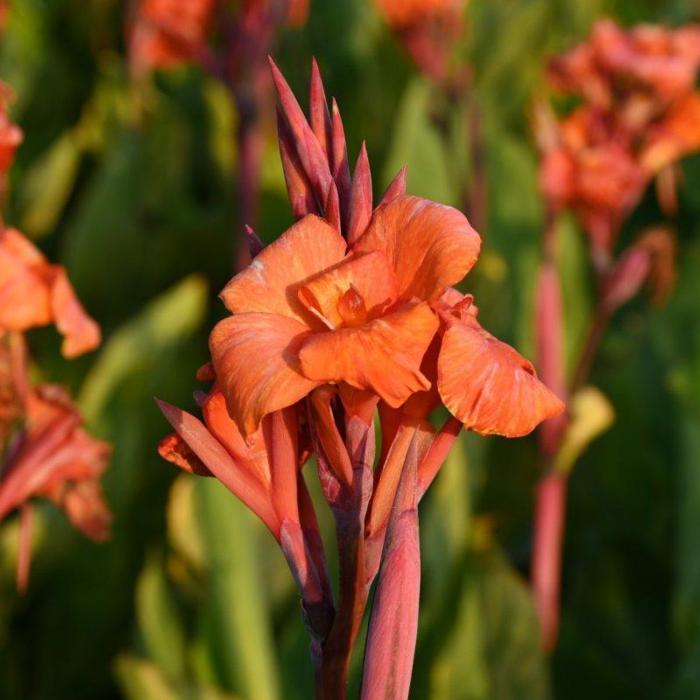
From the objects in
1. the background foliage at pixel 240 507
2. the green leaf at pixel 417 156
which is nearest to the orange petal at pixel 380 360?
the background foliage at pixel 240 507

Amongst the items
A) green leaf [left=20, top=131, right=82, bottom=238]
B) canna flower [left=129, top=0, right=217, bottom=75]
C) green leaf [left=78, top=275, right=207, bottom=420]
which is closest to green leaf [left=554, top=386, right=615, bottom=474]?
green leaf [left=78, top=275, right=207, bottom=420]

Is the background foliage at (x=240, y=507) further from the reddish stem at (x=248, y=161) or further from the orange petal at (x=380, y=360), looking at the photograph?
the orange petal at (x=380, y=360)

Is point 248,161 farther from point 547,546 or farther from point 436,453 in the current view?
point 436,453

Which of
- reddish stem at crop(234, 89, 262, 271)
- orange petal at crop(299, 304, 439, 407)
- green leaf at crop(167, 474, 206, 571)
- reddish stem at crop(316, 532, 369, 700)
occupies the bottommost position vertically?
green leaf at crop(167, 474, 206, 571)

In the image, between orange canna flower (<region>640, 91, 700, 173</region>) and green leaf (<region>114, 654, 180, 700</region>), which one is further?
orange canna flower (<region>640, 91, 700, 173</region>)

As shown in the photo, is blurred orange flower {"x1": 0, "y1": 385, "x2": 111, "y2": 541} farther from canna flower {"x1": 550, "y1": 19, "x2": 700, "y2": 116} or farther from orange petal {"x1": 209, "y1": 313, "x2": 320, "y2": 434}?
canna flower {"x1": 550, "y1": 19, "x2": 700, "y2": 116}

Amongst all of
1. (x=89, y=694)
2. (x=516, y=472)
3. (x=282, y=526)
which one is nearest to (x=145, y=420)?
(x=89, y=694)

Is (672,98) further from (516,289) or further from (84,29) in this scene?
(84,29)
